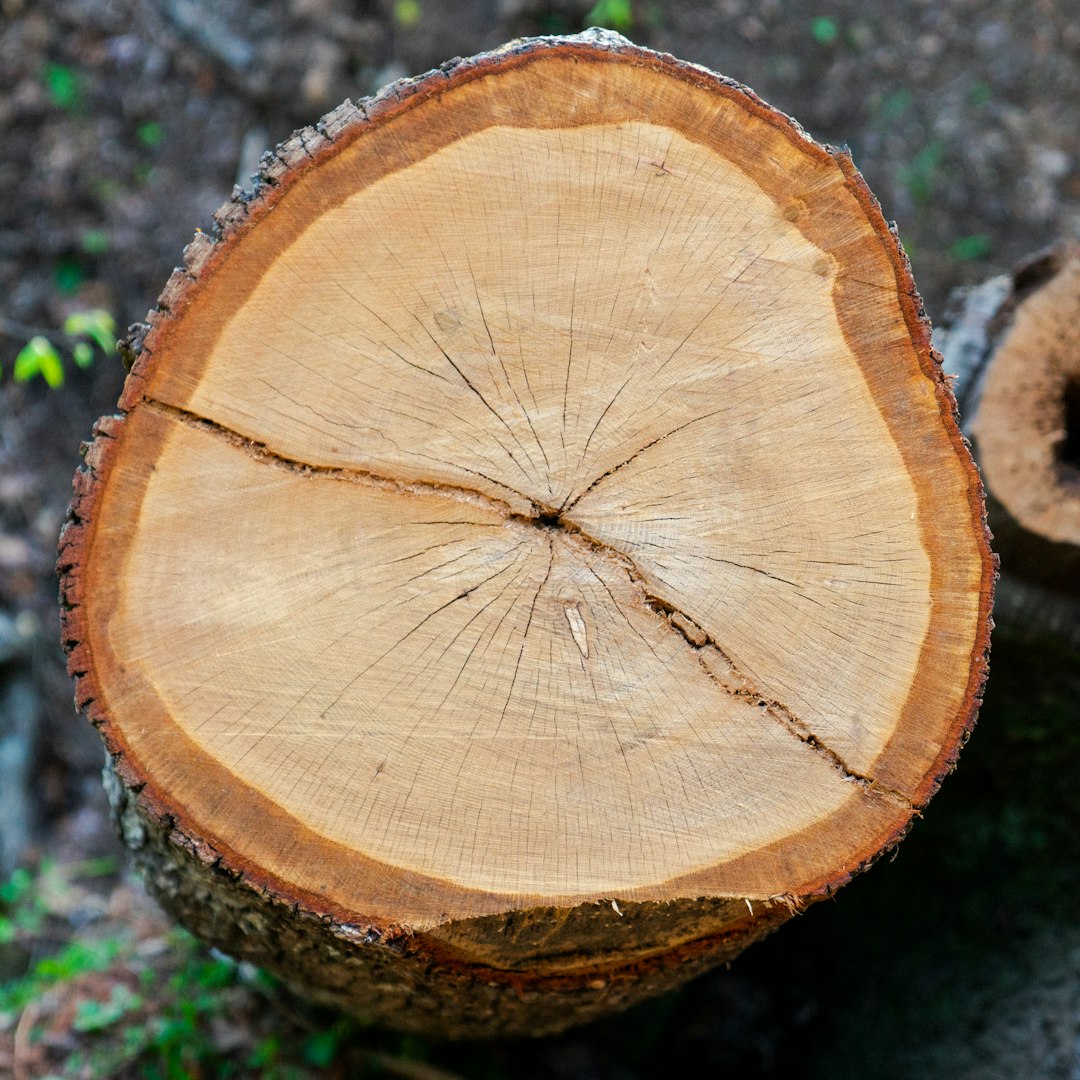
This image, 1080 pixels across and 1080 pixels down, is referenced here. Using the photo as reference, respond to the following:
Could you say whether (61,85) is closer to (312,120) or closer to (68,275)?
(68,275)

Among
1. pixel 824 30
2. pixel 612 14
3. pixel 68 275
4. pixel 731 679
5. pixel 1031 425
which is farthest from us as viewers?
pixel 68 275

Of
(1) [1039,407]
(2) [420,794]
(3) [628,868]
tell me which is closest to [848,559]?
(3) [628,868]

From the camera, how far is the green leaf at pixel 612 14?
3.04m

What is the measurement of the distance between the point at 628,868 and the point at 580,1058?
4.33 feet

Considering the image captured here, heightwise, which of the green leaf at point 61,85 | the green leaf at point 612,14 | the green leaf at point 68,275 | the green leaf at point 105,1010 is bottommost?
the green leaf at point 105,1010

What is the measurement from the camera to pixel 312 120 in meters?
3.25

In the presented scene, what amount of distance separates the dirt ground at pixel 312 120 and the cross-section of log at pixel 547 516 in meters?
1.24

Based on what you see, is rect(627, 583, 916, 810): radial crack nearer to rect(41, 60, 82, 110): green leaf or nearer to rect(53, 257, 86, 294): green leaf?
rect(53, 257, 86, 294): green leaf

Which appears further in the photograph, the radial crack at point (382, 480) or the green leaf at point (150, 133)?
the green leaf at point (150, 133)

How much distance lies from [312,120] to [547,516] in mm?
2484

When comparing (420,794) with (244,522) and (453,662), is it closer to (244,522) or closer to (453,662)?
(453,662)

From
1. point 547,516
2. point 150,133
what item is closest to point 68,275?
point 150,133

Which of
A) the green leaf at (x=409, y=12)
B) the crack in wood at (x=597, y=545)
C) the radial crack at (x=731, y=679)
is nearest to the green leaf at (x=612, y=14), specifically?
the green leaf at (x=409, y=12)

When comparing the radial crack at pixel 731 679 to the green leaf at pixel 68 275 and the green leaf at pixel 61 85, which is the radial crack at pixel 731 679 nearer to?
the green leaf at pixel 68 275
